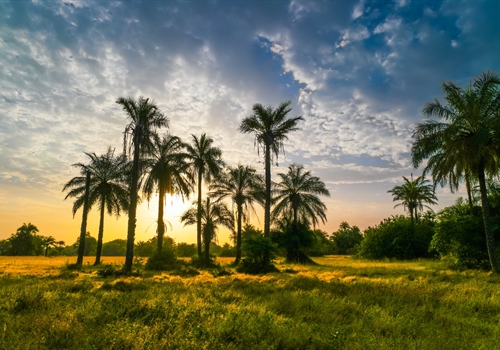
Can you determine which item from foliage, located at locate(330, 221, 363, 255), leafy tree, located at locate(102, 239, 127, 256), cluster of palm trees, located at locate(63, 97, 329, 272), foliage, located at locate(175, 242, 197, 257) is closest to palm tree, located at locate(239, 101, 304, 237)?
cluster of palm trees, located at locate(63, 97, 329, 272)

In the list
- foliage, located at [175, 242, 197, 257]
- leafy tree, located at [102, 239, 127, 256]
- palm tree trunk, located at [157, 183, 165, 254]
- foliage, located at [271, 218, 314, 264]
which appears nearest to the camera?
palm tree trunk, located at [157, 183, 165, 254]

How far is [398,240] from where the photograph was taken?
41250mm

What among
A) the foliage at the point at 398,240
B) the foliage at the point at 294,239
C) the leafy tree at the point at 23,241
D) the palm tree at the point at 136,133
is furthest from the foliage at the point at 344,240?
the leafy tree at the point at 23,241

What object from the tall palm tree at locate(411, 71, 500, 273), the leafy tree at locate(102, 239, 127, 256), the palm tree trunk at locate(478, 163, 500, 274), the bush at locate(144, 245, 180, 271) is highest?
the tall palm tree at locate(411, 71, 500, 273)

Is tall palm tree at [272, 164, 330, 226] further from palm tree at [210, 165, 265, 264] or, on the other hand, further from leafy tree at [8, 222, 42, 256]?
leafy tree at [8, 222, 42, 256]

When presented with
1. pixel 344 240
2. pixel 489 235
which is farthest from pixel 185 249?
pixel 489 235

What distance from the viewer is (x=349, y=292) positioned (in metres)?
11.8

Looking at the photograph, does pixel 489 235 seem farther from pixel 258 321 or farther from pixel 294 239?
pixel 258 321

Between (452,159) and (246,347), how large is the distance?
63.9 ft

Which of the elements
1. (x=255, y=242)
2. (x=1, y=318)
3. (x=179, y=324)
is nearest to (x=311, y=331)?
(x=179, y=324)

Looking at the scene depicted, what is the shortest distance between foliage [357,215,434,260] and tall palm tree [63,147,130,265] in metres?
34.5

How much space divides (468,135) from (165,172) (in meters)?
22.9

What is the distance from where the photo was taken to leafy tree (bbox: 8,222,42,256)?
256 ft

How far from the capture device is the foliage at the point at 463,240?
2286 cm
